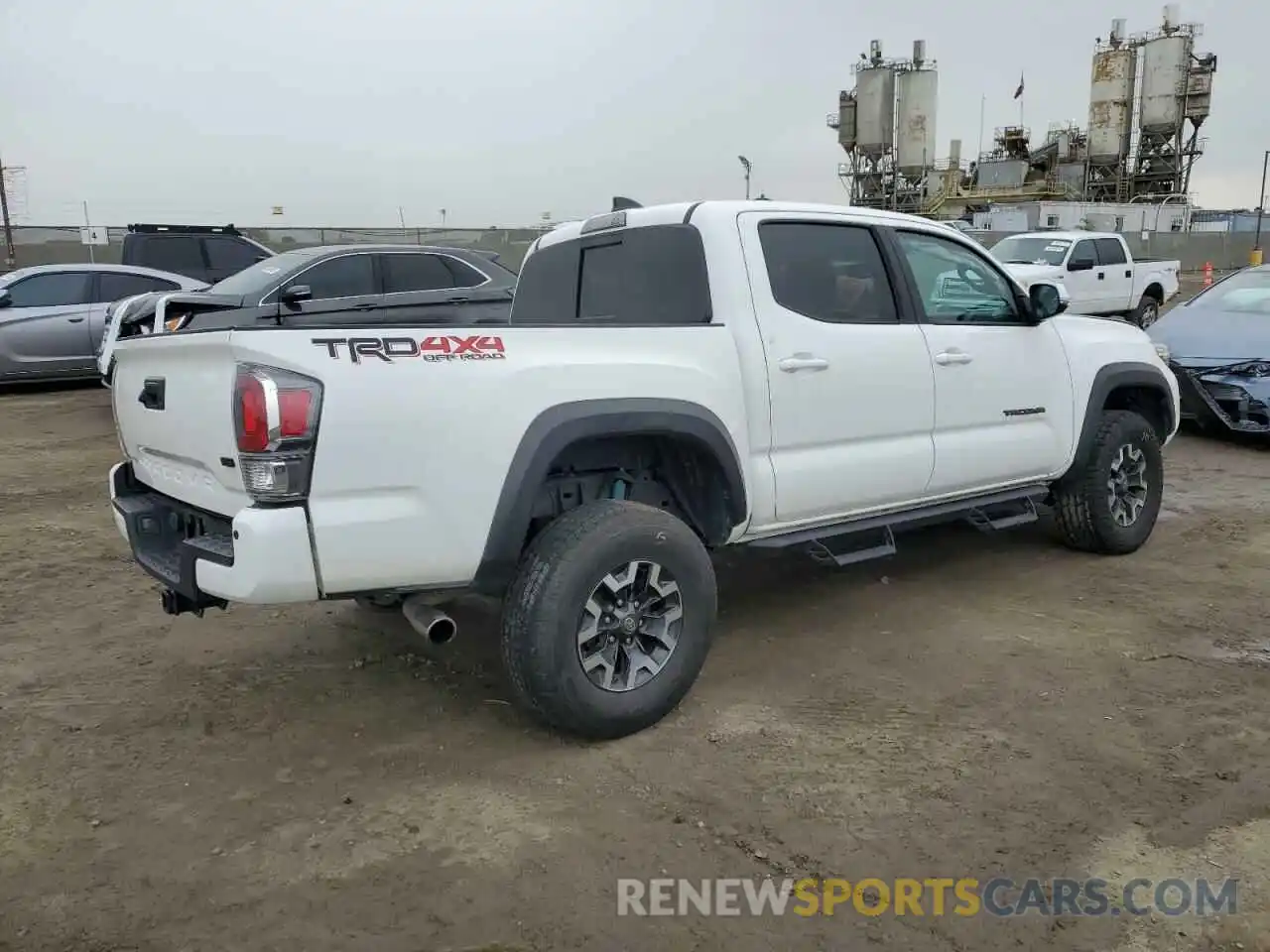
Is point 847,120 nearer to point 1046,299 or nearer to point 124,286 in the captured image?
point 124,286

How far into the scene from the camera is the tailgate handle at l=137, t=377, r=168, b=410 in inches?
135

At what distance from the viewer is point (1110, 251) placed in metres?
18.2

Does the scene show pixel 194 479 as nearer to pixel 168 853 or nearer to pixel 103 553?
pixel 168 853

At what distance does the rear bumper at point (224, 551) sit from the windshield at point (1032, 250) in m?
15.8

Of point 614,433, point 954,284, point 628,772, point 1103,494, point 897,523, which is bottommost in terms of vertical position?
point 628,772

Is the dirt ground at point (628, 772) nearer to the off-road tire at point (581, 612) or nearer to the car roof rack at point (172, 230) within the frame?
the off-road tire at point (581, 612)

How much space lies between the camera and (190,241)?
1342 cm

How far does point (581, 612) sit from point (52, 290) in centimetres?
1139

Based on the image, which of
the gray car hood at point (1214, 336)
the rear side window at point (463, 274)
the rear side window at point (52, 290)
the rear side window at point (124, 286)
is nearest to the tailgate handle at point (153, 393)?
the rear side window at point (463, 274)

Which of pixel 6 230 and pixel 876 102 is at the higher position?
pixel 876 102

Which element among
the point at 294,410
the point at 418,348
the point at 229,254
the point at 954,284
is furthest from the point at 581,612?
the point at 229,254

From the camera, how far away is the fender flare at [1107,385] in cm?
542

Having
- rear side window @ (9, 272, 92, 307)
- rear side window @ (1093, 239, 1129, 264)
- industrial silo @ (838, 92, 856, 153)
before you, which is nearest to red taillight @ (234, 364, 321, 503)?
rear side window @ (9, 272, 92, 307)

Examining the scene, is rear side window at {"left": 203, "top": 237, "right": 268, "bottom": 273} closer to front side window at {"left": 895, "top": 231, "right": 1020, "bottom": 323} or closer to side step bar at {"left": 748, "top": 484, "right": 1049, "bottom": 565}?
front side window at {"left": 895, "top": 231, "right": 1020, "bottom": 323}
